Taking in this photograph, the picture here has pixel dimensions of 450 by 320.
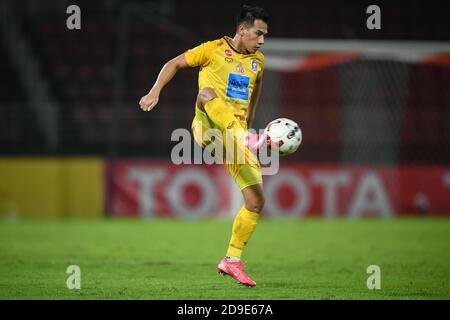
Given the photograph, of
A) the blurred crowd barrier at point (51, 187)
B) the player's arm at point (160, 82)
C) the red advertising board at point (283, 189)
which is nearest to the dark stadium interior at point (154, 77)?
the blurred crowd barrier at point (51, 187)

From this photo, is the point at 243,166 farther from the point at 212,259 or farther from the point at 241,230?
the point at 212,259

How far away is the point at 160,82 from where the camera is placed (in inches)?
277

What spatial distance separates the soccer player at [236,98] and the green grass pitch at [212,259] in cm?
47

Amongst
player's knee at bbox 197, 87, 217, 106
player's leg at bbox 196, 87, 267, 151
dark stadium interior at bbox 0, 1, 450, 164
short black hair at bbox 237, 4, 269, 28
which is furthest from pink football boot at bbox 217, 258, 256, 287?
dark stadium interior at bbox 0, 1, 450, 164

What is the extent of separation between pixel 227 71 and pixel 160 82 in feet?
2.16

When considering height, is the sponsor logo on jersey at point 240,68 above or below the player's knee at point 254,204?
above

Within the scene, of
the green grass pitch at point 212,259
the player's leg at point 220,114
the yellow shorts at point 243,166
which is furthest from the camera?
the yellow shorts at point 243,166

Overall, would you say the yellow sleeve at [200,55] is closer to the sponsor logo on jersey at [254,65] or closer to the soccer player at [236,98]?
the soccer player at [236,98]

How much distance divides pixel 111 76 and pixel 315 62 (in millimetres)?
5528

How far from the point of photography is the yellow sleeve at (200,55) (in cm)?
729

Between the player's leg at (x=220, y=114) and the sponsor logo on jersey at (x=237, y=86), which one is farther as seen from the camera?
the sponsor logo on jersey at (x=237, y=86)

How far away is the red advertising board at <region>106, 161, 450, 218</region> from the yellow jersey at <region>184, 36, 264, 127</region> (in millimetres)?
8039

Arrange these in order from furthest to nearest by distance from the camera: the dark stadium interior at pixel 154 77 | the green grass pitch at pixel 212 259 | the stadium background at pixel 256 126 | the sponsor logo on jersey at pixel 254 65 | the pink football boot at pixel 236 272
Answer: the dark stadium interior at pixel 154 77 < the stadium background at pixel 256 126 < the sponsor logo on jersey at pixel 254 65 < the pink football boot at pixel 236 272 < the green grass pitch at pixel 212 259

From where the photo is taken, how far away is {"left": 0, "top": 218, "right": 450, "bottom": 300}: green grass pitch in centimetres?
676
